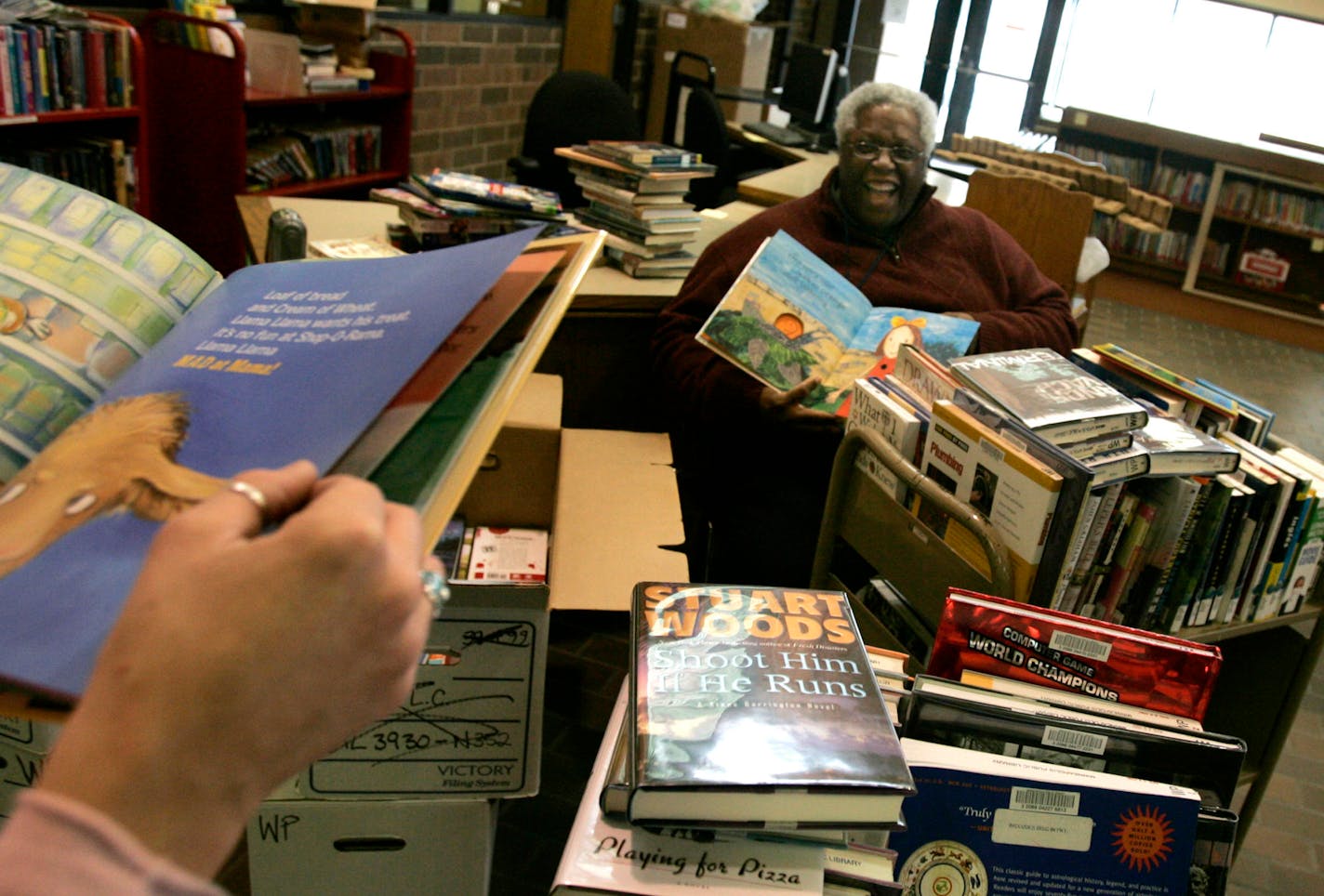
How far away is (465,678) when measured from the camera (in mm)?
1577

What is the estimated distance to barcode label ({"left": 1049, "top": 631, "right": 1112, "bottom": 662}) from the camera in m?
1.33

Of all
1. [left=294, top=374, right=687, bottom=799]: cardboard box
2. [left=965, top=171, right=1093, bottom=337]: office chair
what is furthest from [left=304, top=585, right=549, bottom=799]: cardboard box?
[left=965, top=171, right=1093, bottom=337]: office chair

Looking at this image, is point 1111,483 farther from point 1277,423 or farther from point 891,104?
point 1277,423

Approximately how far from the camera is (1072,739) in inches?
48.4

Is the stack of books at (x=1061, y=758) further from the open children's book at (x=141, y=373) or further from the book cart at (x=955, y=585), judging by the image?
the open children's book at (x=141, y=373)

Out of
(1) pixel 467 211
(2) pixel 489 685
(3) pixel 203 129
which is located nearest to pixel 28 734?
(2) pixel 489 685

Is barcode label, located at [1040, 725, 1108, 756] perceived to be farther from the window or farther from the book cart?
the window

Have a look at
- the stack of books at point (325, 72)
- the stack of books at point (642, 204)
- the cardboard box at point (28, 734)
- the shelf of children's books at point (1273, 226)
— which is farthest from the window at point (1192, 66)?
the cardboard box at point (28, 734)

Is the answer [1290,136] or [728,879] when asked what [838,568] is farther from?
[1290,136]

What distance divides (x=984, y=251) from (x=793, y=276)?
26.1 inches

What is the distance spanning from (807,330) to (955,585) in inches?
34.1

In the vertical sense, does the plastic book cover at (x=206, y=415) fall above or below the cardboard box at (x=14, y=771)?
above

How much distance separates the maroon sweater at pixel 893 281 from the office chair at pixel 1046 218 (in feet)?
3.49

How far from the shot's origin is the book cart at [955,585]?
162 centimetres
